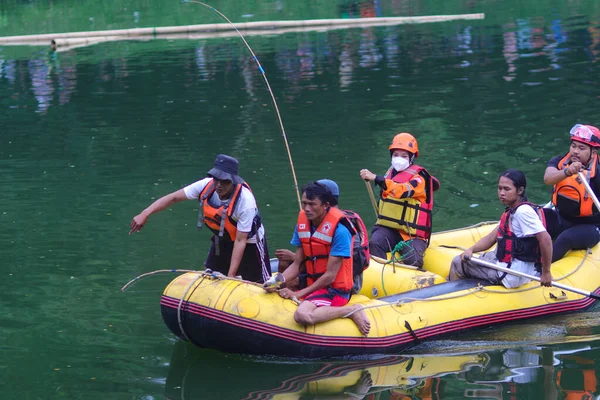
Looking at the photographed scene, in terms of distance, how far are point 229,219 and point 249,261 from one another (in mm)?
442

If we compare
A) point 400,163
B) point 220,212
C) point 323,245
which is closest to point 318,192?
point 323,245

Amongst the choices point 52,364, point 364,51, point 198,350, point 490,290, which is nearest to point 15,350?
point 52,364

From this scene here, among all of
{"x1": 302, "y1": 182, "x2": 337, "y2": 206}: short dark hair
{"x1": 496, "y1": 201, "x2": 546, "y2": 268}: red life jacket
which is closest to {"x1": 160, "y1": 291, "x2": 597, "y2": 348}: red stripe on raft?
{"x1": 496, "y1": 201, "x2": 546, "y2": 268}: red life jacket

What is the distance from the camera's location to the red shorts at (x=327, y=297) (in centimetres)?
655

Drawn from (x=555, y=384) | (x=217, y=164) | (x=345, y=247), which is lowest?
(x=555, y=384)

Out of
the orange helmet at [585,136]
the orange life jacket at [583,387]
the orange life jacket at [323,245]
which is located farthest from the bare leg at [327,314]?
the orange helmet at [585,136]

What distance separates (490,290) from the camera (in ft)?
23.7

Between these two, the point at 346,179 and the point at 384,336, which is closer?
the point at 384,336

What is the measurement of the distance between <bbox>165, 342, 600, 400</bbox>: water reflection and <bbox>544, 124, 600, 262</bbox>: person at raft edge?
3.88ft

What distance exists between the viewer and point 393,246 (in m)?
7.97

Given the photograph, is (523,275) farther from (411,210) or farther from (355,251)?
(355,251)

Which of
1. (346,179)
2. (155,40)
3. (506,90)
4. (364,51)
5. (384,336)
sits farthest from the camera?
(155,40)

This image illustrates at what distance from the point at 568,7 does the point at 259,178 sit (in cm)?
1833

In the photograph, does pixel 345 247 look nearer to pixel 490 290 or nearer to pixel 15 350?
pixel 490 290
